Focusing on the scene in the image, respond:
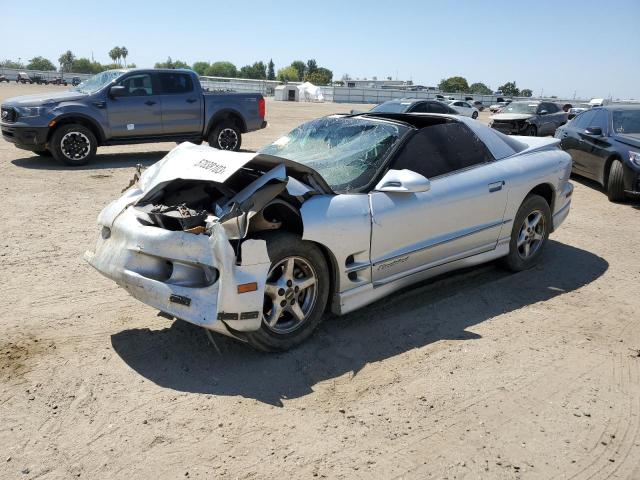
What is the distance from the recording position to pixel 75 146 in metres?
10.8

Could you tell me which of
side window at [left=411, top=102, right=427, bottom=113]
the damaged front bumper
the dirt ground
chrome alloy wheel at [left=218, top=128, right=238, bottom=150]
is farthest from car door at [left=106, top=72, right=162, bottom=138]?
the damaged front bumper

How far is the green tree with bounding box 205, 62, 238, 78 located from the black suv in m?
158

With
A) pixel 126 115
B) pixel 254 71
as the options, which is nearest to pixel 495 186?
pixel 126 115

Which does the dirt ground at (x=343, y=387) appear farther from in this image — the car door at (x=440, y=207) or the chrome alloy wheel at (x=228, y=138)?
the chrome alloy wheel at (x=228, y=138)

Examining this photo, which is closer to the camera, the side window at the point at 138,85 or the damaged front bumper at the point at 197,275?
the damaged front bumper at the point at 197,275

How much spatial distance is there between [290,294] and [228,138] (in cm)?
957

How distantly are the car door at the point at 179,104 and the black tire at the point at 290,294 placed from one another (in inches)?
350

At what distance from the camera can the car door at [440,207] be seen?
425 cm

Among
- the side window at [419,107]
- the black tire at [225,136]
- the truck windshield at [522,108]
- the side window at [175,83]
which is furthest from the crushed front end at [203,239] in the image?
the truck windshield at [522,108]

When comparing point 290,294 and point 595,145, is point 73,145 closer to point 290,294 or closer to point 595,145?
point 290,294

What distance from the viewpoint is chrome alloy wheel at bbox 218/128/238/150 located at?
12.7 meters

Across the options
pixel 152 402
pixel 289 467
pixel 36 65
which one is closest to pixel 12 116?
pixel 152 402

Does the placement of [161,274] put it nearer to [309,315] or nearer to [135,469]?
[309,315]

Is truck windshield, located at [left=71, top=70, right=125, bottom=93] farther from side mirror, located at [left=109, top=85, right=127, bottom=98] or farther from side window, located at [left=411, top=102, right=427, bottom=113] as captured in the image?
side window, located at [left=411, top=102, right=427, bottom=113]
